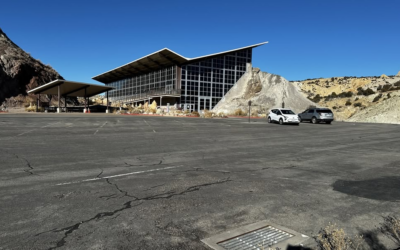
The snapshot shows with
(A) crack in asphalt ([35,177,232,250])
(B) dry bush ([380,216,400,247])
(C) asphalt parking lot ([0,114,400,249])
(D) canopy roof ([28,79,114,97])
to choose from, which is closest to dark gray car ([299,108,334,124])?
(C) asphalt parking lot ([0,114,400,249])

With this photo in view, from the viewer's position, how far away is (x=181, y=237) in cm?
367

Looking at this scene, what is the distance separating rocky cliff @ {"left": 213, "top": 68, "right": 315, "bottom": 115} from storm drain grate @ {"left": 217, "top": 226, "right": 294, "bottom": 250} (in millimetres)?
48081

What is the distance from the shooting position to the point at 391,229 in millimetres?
3996

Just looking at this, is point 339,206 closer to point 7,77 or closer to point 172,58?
point 172,58

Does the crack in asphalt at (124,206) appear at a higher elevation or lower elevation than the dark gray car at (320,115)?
lower

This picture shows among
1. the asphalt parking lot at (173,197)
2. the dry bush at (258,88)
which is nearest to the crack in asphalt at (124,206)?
the asphalt parking lot at (173,197)

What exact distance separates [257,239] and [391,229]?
1951mm

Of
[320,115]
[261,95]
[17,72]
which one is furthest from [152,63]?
[320,115]

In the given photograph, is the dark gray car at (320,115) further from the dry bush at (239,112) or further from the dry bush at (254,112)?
the dry bush at (239,112)

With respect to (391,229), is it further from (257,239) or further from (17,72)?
(17,72)

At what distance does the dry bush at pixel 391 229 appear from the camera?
3.66 metres

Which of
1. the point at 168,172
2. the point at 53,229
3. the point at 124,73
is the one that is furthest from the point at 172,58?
the point at 53,229

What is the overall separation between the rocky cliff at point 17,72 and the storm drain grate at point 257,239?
65323 mm

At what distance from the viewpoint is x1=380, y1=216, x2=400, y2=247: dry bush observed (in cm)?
366
